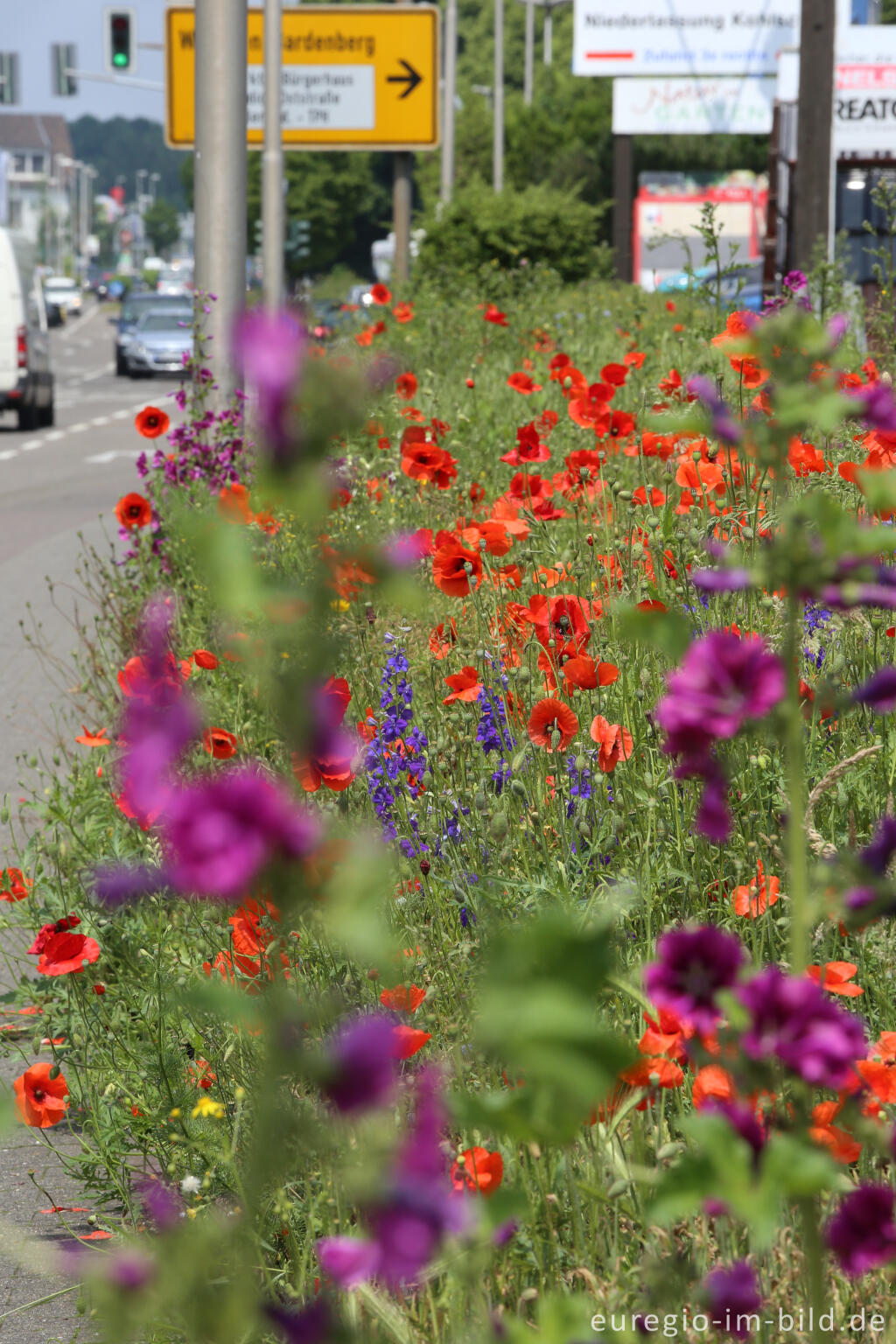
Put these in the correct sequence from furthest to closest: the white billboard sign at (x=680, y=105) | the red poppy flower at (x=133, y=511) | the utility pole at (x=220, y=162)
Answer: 1. the white billboard sign at (x=680, y=105)
2. the utility pole at (x=220, y=162)
3. the red poppy flower at (x=133, y=511)

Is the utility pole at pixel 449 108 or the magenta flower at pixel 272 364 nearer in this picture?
the magenta flower at pixel 272 364

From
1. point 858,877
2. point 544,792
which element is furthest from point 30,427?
point 858,877

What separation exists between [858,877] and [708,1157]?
23 centimetres

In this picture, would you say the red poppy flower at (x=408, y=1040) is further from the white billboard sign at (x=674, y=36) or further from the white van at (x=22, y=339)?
the white billboard sign at (x=674, y=36)

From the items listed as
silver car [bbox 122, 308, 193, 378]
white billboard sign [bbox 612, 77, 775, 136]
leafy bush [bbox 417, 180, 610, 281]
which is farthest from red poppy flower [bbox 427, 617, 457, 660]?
silver car [bbox 122, 308, 193, 378]

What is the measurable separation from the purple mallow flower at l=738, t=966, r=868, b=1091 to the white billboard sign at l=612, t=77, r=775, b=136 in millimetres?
29000

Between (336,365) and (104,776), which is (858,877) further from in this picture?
(104,776)

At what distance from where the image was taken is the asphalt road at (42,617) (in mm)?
2492

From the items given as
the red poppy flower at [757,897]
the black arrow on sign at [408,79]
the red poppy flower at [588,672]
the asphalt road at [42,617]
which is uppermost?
the black arrow on sign at [408,79]

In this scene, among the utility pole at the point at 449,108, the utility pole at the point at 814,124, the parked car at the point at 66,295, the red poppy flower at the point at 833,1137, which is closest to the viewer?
the red poppy flower at the point at 833,1137

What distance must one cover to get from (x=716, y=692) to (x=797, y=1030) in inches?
8.3

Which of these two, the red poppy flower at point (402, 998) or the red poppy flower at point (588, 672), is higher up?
the red poppy flower at point (588, 672)

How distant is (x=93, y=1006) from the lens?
3.12 meters

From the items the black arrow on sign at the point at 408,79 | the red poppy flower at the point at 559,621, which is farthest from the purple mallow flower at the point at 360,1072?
the black arrow on sign at the point at 408,79
